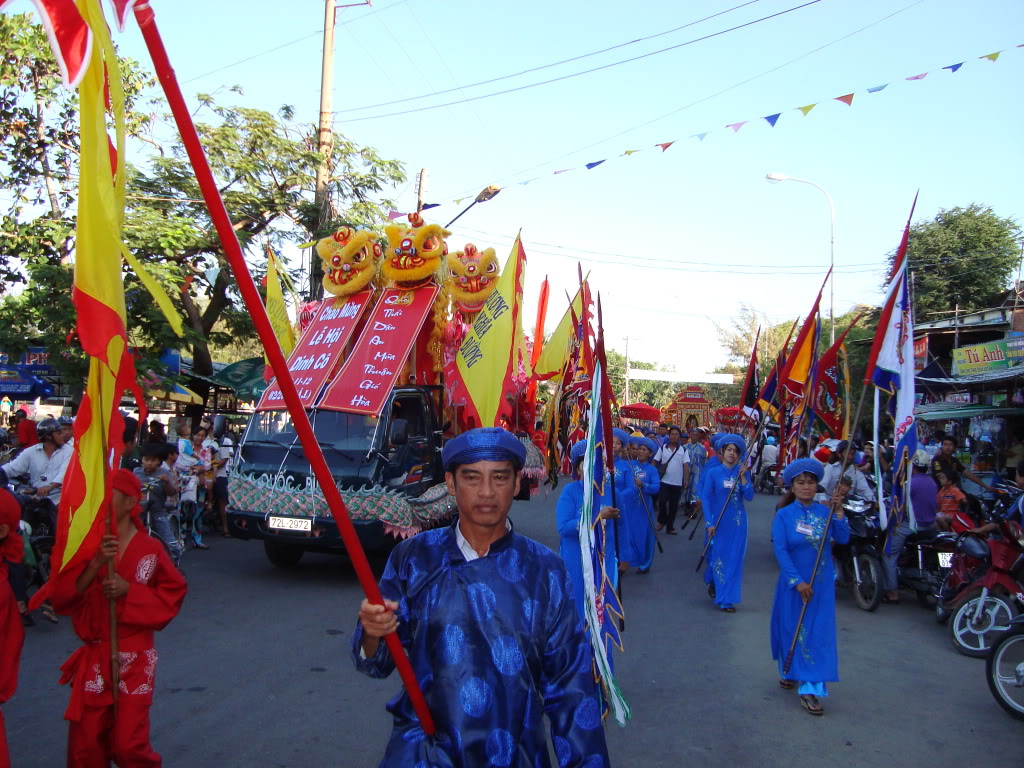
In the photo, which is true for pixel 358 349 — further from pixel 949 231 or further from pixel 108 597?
pixel 949 231

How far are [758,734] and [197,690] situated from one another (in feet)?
11.2

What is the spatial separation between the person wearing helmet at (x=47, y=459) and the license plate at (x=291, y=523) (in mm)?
1945

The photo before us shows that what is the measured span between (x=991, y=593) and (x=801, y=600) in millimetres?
2065

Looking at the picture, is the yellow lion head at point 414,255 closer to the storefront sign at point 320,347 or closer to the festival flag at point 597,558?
the storefront sign at point 320,347

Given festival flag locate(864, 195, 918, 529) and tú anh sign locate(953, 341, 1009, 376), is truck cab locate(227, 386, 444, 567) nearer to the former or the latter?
festival flag locate(864, 195, 918, 529)

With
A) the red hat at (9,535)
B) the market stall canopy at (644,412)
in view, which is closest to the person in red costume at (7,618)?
the red hat at (9,535)

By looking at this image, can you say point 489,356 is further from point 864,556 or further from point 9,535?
point 9,535

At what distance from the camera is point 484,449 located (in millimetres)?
2391

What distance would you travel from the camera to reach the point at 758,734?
486 cm

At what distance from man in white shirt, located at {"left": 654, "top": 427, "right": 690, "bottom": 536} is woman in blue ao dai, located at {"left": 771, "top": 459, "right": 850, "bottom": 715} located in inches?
286

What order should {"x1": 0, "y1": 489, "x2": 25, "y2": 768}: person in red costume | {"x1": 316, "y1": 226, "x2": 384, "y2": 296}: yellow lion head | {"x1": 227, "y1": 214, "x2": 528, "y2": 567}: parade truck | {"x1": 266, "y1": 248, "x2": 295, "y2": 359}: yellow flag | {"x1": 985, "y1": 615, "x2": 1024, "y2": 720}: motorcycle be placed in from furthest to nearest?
{"x1": 266, "y1": 248, "x2": 295, "y2": 359}: yellow flag
{"x1": 316, "y1": 226, "x2": 384, "y2": 296}: yellow lion head
{"x1": 227, "y1": 214, "x2": 528, "y2": 567}: parade truck
{"x1": 985, "y1": 615, "x2": 1024, "y2": 720}: motorcycle
{"x1": 0, "y1": 489, "x2": 25, "y2": 768}: person in red costume

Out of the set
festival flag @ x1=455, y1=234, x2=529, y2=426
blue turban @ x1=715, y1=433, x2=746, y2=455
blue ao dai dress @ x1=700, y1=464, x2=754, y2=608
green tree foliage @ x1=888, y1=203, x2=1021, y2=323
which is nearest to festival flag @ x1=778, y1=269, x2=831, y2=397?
blue turban @ x1=715, y1=433, x2=746, y2=455

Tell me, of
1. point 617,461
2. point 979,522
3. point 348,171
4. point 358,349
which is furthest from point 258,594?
point 348,171

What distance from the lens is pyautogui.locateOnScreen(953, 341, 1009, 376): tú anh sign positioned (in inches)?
613
